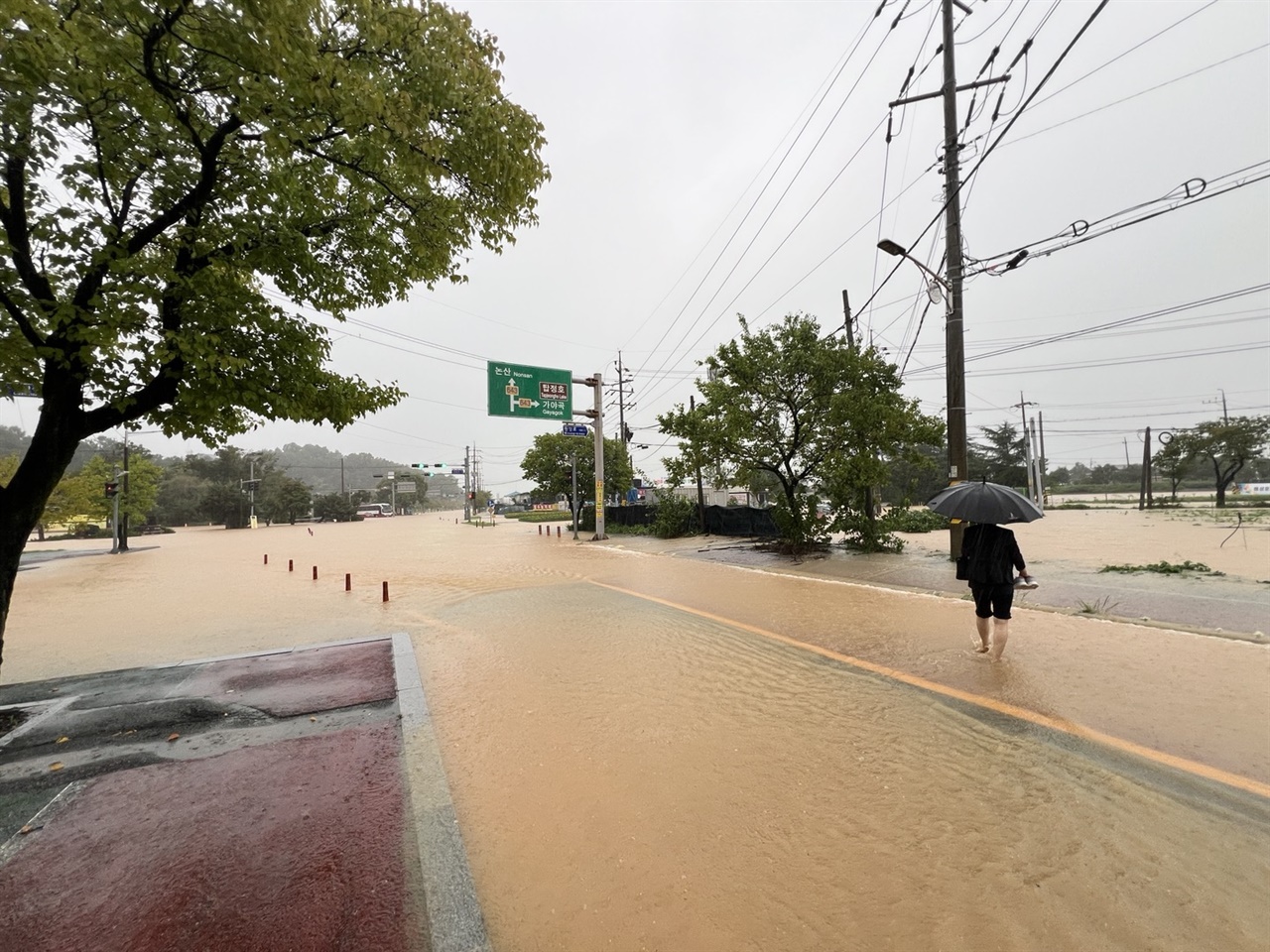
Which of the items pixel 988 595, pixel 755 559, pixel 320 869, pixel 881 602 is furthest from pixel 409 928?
pixel 755 559

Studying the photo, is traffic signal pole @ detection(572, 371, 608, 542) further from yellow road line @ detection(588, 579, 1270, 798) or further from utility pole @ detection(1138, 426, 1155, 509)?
utility pole @ detection(1138, 426, 1155, 509)

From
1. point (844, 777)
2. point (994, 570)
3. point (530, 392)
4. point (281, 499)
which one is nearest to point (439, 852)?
point (844, 777)

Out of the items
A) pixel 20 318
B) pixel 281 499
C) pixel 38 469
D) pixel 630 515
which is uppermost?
pixel 20 318

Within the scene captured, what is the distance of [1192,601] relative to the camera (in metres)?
7.59

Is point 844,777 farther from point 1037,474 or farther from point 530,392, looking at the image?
point 1037,474

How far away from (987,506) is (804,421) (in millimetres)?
10192

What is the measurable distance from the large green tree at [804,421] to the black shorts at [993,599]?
28.9 feet

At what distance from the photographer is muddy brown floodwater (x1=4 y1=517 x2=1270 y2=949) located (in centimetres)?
220

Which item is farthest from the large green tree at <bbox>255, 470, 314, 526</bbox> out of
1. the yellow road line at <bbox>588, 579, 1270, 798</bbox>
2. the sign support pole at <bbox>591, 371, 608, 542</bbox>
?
the yellow road line at <bbox>588, 579, 1270, 798</bbox>

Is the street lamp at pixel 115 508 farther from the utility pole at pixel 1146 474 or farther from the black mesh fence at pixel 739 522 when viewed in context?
the utility pole at pixel 1146 474

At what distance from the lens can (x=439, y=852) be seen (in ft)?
8.68

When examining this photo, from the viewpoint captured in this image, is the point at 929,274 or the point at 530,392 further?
the point at 530,392

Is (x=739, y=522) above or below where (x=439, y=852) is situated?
above

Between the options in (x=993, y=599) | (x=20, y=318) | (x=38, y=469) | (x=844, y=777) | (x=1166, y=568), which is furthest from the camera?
(x=1166, y=568)
